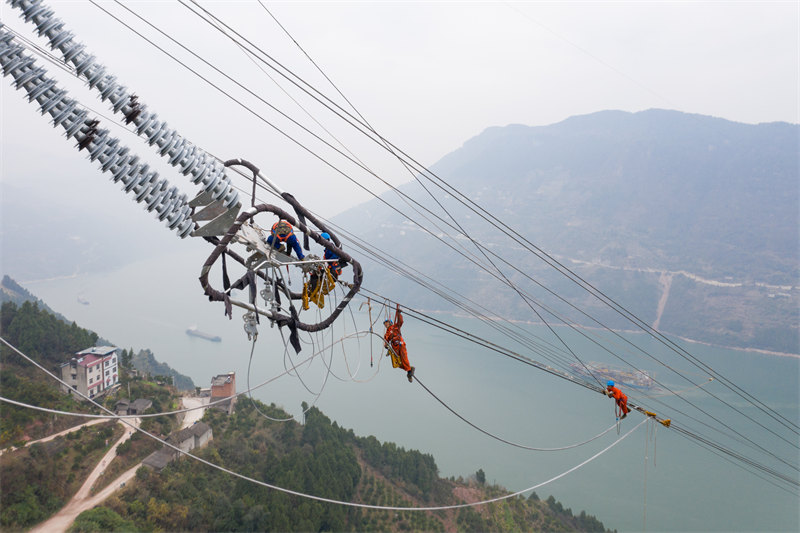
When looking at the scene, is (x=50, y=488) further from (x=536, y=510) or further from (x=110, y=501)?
(x=536, y=510)

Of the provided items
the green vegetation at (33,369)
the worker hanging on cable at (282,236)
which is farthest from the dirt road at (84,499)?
the worker hanging on cable at (282,236)

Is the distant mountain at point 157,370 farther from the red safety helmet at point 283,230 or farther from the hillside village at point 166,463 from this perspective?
the red safety helmet at point 283,230

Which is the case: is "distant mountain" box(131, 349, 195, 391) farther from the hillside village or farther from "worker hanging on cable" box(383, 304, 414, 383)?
"worker hanging on cable" box(383, 304, 414, 383)

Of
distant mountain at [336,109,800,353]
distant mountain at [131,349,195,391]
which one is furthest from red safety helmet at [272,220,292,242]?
distant mountain at [336,109,800,353]

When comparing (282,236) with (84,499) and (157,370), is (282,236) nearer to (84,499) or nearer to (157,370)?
(84,499)

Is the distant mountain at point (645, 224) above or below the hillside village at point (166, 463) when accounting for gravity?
above
